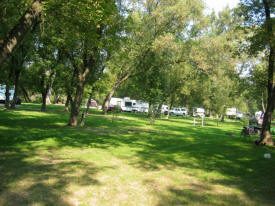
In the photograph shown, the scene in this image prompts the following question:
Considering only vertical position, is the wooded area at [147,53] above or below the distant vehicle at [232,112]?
above

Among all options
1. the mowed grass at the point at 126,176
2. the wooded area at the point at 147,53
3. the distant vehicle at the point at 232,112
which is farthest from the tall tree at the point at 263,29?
the distant vehicle at the point at 232,112

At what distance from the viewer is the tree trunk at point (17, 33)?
678 cm

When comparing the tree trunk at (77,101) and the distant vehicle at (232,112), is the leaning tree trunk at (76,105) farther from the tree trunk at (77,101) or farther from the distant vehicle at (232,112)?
the distant vehicle at (232,112)

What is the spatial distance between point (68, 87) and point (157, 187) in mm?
19623

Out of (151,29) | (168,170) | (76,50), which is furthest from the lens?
(151,29)

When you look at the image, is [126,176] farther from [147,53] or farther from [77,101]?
[147,53]

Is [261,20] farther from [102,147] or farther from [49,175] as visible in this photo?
[49,175]

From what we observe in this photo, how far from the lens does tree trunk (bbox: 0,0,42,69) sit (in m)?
6.78

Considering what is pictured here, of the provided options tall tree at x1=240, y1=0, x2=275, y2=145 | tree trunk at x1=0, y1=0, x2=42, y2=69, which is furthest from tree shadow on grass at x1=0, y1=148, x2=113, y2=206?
tall tree at x1=240, y1=0, x2=275, y2=145

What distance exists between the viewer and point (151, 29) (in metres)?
25.9

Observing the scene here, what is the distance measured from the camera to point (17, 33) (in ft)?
22.8

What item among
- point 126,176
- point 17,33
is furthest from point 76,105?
point 126,176

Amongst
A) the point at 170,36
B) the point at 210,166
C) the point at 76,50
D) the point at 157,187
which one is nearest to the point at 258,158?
the point at 210,166

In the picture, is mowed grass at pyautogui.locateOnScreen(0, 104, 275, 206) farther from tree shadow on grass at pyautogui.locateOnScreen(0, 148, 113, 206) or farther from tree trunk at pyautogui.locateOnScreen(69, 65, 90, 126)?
tree trunk at pyautogui.locateOnScreen(69, 65, 90, 126)
